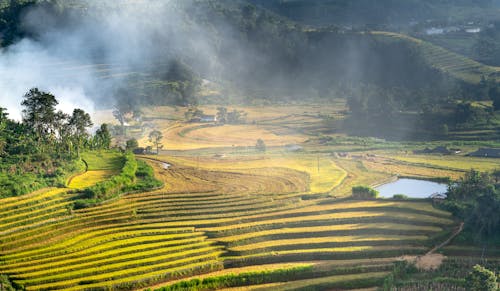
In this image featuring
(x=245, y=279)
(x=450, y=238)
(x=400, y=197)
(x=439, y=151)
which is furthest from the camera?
(x=439, y=151)

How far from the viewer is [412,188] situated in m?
61.4

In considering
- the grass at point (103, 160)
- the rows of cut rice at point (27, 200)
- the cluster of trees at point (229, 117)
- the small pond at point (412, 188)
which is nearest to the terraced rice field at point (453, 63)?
the cluster of trees at point (229, 117)

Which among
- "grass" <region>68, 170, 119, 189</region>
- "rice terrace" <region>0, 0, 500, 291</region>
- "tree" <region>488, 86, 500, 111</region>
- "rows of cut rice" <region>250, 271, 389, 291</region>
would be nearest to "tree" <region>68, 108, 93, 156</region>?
"rice terrace" <region>0, 0, 500, 291</region>

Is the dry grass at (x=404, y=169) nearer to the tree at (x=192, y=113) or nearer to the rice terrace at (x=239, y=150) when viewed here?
the rice terrace at (x=239, y=150)

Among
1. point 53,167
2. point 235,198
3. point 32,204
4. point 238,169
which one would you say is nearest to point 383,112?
point 238,169

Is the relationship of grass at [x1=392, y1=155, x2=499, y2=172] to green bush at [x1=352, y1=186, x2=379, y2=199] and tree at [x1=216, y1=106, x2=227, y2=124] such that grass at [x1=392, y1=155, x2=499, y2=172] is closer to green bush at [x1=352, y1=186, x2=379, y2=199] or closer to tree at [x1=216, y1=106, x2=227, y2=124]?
green bush at [x1=352, y1=186, x2=379, y2=199]

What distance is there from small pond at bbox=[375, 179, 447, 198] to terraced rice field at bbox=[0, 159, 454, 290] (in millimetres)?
5961

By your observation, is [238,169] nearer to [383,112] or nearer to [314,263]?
[314,263]

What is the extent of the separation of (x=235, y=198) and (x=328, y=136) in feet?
130

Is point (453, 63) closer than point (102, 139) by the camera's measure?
No

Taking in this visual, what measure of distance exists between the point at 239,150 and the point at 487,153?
32574mm

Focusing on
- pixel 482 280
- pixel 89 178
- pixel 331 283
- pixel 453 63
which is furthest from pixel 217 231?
pixel 453 63

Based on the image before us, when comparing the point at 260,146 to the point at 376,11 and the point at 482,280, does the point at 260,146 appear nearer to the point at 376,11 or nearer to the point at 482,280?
the point at 482,280

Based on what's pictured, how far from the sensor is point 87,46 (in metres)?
137
